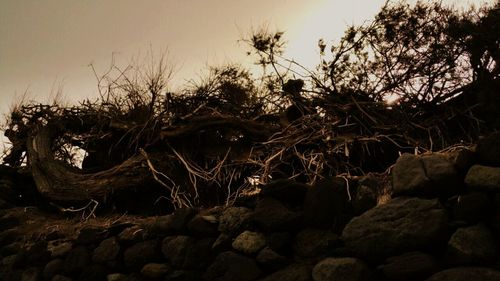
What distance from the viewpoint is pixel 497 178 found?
283 cm

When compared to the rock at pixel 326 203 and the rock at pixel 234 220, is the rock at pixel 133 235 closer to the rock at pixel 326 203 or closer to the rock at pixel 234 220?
the rock at pixel 234 220

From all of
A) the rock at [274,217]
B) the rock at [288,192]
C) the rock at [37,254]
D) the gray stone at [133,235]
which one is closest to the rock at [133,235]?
the gray stone at [133,235]

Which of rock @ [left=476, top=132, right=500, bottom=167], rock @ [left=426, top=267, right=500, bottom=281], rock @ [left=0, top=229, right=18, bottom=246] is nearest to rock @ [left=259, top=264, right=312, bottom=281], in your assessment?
rock @ [left=426, top=267, right=500, bottom=281]

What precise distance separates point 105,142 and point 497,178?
5275 mm

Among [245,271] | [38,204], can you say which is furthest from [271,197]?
[38,204]

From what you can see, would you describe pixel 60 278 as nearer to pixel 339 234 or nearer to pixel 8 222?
pixel 8 222

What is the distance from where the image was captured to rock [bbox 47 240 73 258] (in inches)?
211

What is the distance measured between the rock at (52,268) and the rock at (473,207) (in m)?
3.99

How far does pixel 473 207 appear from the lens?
2863 mm

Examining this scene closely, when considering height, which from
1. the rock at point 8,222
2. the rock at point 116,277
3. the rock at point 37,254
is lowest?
the rock at point 116,277

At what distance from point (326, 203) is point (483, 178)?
104 centimetres

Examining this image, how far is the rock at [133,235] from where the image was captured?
478 centimetres

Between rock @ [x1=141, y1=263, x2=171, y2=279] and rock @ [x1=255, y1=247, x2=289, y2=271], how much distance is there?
1022mm

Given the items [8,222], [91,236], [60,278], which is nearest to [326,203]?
[91,236]
